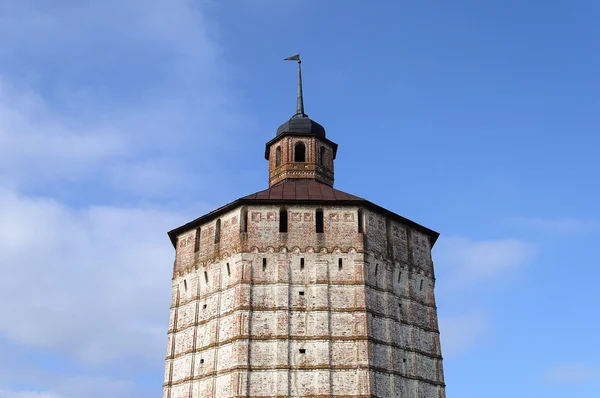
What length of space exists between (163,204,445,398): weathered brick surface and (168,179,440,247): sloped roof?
0.79ft

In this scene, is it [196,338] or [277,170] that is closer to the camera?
[196,338]

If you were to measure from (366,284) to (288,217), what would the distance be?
3.66 meters

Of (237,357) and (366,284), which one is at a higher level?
(366,284)

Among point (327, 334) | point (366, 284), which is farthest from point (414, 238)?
point (327, 334)

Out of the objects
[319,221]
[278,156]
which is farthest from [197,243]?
[278,156]

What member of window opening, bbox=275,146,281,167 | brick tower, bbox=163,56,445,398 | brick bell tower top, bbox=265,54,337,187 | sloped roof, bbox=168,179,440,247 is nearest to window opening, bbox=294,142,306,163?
brick bell tower top, bbox=265,54,337,187

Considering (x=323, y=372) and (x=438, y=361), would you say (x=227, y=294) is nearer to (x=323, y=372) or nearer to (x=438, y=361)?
(x=323, y=372)

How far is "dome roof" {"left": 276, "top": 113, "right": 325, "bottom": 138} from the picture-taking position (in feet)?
106

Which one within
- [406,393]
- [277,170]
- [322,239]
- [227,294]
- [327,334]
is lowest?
[406,393]

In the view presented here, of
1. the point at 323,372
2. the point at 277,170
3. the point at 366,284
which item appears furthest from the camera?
the point at 277,170

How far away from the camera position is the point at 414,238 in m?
29.6

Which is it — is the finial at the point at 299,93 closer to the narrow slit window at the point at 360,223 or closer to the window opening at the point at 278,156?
the window opening at the point at 278,156

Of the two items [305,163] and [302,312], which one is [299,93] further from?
[302,312]

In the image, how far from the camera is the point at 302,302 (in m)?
26.0
